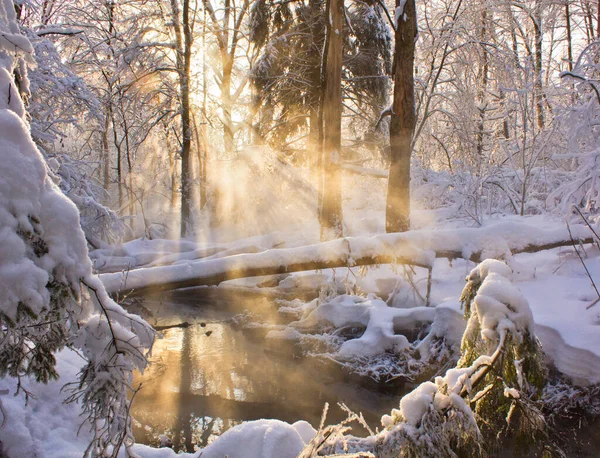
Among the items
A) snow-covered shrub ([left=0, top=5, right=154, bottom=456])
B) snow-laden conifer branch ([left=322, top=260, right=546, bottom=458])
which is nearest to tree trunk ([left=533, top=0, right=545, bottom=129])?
snow-laden conifer branch ([left=322, top=260, right=546, bottom=458])

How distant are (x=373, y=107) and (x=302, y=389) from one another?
11.9 meters

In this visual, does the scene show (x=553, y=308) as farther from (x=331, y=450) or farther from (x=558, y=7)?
(x=558, y=7)

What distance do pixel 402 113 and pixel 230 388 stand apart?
19.3 ft

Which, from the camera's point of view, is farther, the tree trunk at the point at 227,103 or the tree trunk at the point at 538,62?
the tree trunk at the point at 227,103

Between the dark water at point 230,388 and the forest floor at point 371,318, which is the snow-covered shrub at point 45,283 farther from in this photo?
the dark water at point 230,388

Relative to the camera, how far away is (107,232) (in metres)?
7.29

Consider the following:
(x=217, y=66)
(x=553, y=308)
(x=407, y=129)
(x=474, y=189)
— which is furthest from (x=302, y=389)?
(x=217, y=66)

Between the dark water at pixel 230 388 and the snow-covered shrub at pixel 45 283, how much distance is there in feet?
8.00

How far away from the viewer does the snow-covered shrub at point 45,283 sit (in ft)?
4.70

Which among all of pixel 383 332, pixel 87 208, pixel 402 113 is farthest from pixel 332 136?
pixel 87 208

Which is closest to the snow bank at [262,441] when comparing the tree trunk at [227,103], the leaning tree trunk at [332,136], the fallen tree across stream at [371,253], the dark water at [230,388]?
the dark water at [230,388]

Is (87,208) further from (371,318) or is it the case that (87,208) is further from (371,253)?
(371,318)

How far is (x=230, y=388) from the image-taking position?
5.64m

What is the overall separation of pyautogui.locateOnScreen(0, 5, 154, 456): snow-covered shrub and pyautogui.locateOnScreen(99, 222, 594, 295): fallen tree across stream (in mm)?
3431
